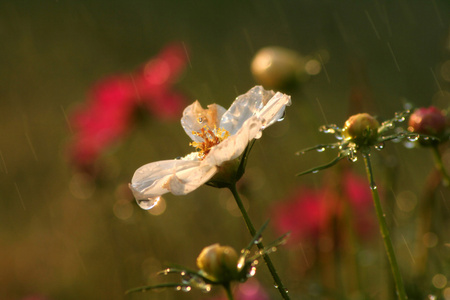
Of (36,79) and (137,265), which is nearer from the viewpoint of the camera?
(137,265)

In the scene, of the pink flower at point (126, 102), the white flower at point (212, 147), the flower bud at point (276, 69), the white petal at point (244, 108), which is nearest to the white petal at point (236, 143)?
the white flower at point (212, 147)

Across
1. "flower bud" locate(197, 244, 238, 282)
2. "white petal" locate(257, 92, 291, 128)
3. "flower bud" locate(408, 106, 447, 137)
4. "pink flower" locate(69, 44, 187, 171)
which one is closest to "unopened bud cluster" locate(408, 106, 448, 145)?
"flower bud" locate(408, 106, 447, 137)

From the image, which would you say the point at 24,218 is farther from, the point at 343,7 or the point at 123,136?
the point at 343,7

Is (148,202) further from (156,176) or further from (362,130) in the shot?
(362,130)

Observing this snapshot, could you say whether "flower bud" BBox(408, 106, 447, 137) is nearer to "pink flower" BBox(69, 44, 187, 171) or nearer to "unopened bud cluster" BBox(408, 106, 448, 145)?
"unopened bud cluster" BBox(408, 106, 448, 145)

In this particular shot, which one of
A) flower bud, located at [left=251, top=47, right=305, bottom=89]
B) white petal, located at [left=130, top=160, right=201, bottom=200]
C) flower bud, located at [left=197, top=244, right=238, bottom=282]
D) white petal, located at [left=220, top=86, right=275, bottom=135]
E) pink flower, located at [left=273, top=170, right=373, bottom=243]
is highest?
flower bud, located at [left=251, top=47, right=305, bottom=89]

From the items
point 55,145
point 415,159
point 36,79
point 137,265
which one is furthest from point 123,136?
point 36,79
